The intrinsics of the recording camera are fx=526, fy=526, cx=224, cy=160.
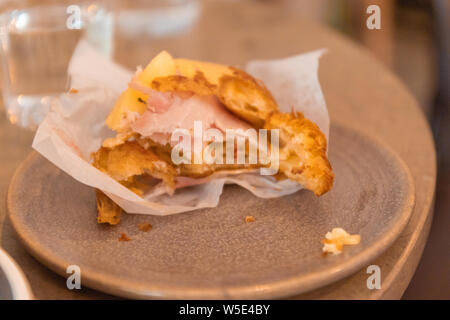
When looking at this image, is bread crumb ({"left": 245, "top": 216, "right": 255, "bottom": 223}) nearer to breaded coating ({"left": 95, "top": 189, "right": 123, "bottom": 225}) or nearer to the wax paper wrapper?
the wax paper wrapper

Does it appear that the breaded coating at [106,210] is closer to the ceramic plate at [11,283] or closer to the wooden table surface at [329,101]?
the wooden table surface at [329,101]

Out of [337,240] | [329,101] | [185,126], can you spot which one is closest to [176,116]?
[185,126]

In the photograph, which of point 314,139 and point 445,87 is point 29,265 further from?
point 445,87

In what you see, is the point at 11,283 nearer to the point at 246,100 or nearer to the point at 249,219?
the point at 249,219

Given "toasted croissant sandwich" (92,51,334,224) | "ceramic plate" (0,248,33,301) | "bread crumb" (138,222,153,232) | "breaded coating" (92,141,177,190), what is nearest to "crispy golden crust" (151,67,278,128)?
"toasted croissant sandwich" (92,51,334,224)
